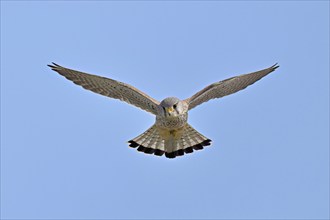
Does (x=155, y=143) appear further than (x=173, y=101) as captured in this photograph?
Yes

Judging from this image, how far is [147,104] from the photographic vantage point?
1973 cm

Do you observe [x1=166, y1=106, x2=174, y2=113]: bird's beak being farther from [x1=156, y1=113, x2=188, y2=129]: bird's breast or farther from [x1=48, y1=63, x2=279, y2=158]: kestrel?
[x1=156, y1=113, x2=188, y2=129]: bird's breast

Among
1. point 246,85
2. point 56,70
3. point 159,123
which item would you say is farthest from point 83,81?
point 246,85

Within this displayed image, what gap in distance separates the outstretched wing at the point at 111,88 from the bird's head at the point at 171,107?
435 mm

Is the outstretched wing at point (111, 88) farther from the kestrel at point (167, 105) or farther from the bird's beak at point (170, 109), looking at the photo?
the bird's beak at point (170, 109)

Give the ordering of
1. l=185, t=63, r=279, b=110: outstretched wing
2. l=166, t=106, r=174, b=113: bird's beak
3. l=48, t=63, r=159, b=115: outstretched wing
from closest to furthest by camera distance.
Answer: l=166, t=106, r=174, b=113: bird's beak, l=48, t=63, r=159, b=115: outstretched wing, l=185, t=63, r=279, b=110: outstretched wing

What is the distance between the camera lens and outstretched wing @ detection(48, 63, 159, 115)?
1955 centimetres

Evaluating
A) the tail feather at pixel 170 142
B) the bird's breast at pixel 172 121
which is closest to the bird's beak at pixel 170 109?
the bird's breast at pixel 172 121

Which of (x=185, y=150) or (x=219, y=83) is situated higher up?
(x=219, y=83)

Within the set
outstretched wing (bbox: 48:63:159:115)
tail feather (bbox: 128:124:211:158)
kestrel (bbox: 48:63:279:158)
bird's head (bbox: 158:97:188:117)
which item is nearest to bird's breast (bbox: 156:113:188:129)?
kestrel (bbox: 48:63:279:158)

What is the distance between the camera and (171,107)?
18891 mm

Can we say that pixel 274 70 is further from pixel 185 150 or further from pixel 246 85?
pixel 185 150

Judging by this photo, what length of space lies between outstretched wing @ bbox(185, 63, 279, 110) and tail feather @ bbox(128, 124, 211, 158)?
64cm

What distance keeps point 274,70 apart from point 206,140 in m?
2.20
